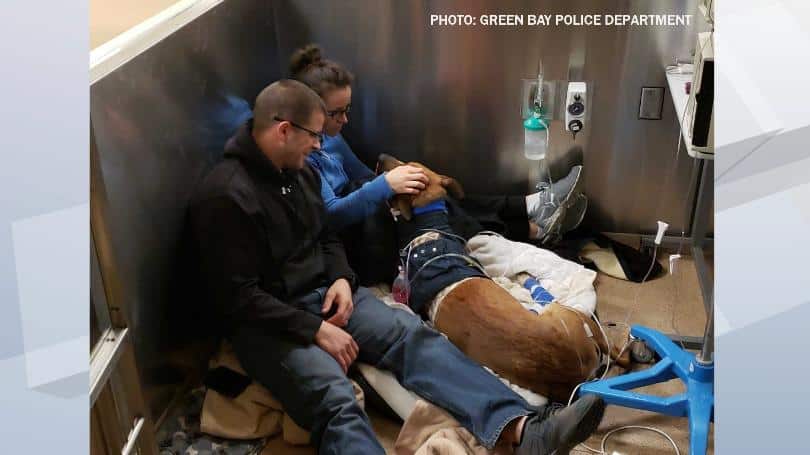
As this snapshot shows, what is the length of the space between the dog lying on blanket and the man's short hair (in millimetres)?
389

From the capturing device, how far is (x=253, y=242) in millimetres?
1572

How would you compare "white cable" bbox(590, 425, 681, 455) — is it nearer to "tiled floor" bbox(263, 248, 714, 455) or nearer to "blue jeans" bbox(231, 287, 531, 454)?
"tiled floor" bbox(263, 248, 714, 455)

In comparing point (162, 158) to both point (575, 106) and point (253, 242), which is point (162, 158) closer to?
point (253, 242)

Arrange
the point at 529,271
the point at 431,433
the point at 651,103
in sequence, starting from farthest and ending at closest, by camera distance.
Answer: the point at 651,103
the point at 529,271
the point at 431,433

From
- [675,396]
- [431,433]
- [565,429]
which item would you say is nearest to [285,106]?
[431,433]

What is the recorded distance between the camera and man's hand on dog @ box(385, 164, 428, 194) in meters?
1.89

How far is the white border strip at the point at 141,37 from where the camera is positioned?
1376 millimetres

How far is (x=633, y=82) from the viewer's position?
7.04ft

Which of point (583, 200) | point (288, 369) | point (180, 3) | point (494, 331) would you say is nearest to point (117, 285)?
point (288, 369)

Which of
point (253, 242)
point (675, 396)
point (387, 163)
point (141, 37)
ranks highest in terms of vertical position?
point (141, 37)

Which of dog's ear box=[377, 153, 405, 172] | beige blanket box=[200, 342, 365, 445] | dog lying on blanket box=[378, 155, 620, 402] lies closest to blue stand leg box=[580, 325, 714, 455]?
dog lying on blanket box=[378, 155, 620, 402]

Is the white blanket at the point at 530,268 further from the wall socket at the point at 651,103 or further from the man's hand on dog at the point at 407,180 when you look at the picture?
the wall socket at the point at 651,103

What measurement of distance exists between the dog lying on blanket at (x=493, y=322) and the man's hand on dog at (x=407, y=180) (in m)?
0.02

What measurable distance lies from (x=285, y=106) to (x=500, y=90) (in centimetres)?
83
